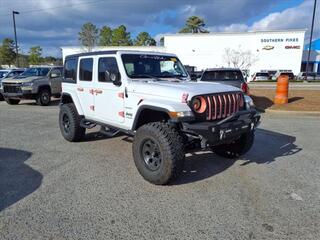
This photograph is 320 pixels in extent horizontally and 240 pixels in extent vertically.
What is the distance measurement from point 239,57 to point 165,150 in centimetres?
5186

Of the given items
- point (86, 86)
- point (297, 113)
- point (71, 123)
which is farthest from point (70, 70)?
point (297, 113)

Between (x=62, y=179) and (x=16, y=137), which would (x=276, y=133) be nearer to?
(x=62, y=179)

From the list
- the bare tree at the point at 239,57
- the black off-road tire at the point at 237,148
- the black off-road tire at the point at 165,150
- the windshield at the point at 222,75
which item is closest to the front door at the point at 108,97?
the black off-road tire at the point at 165,150

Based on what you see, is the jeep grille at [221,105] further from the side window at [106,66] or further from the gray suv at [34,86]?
the gray suv at [34,86]

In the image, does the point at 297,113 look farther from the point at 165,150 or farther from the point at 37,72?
the point at 37,72

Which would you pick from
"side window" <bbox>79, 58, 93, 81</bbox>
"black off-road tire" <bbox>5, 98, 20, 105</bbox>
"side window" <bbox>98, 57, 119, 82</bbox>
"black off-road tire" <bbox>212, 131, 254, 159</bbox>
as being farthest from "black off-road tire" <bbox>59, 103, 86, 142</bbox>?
"black off-road tire" <bbox>5, 98, 20, 105</bbox>

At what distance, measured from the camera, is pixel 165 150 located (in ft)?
12.7

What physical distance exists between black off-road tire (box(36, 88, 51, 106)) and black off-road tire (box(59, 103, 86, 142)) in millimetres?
7628

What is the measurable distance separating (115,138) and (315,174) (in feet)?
14.4

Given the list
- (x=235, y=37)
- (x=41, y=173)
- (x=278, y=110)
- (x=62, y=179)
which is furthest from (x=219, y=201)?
(x=235, y=37)

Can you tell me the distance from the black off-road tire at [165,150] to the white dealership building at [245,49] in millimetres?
48808

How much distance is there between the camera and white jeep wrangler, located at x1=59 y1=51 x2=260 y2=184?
3904 millimetres

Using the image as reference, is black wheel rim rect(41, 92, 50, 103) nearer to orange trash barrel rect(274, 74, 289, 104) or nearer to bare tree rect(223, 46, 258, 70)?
orange trash barrel rect(274, 74, 289, 104)

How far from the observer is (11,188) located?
402 cm
